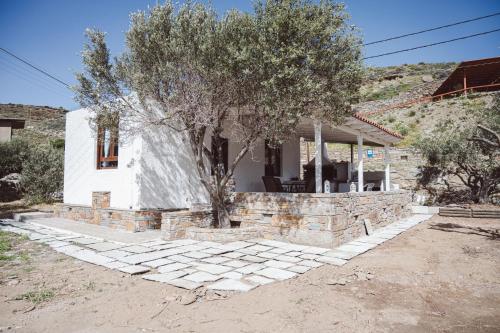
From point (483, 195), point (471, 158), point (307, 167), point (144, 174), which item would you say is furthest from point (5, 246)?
point (483, 195)

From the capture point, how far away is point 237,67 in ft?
20.6

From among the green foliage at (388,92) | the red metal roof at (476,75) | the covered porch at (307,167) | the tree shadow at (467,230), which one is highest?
the green foliage at (388,92)

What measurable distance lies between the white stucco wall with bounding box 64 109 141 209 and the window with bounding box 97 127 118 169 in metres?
0.18

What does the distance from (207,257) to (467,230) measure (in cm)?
798

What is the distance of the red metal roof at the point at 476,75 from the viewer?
2028cm

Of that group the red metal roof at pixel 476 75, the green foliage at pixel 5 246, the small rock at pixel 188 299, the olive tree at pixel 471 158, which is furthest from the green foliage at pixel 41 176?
the red metal roof at pixel 476 75

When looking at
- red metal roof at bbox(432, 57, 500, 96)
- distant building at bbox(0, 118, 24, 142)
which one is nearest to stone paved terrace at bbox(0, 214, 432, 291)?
distant building at bbox(0, 118, 24, 142)

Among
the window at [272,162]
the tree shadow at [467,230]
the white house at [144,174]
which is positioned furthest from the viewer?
the window at [272,162]

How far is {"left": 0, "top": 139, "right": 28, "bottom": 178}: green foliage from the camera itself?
17.0 meters

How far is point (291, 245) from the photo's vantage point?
22.5 feet

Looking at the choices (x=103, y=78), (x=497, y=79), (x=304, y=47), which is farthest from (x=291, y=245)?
(x=497, y=79)

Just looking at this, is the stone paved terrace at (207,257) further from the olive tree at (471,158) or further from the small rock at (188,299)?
the olive tree at (471,158)

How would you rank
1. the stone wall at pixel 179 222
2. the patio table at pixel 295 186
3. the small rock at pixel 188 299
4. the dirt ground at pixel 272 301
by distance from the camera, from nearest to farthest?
1. the dirt ground at pixel 272 301
2. the small rock at pixel 188 299
3. the stone wall at pixel 179 222
4. the patio table at pixel 295 186

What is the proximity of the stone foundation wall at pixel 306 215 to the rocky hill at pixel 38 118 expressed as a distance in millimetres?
23323
